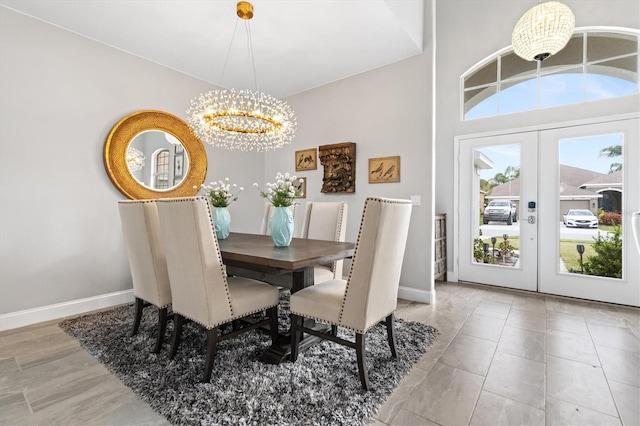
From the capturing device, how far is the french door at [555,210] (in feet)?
10.3

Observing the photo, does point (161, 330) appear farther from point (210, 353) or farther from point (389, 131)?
point (389, 131)

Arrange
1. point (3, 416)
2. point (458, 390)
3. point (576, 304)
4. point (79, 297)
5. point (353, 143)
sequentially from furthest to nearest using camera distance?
1. point (353, 143)
2. point (576, 304)
3. point (79, 297)
4. point (458, 390)
5. point (3, 416)

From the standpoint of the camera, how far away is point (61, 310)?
2.84 metres

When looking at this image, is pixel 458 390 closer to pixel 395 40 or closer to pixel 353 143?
pixel 353 143

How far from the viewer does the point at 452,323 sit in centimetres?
268

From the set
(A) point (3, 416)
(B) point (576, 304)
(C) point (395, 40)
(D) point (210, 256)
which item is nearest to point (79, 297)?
(A) point (3, 416)

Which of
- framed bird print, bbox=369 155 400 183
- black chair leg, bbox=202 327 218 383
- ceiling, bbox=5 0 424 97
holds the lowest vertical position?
black chair leg, bbox=202 327 218 383

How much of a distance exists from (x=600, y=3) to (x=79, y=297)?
20.6ft

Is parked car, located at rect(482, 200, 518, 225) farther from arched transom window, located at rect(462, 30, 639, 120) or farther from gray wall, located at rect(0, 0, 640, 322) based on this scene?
arched transom window, located at rect(462, 30, 639, 120)

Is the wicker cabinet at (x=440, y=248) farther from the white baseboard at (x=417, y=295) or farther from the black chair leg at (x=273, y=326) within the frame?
the black chair leg at (x=273, y=326)

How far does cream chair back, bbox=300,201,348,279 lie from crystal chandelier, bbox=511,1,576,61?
6.66 ft

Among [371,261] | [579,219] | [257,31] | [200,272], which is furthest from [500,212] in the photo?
[200,272]

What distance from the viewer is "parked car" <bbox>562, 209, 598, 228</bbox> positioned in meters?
3.30

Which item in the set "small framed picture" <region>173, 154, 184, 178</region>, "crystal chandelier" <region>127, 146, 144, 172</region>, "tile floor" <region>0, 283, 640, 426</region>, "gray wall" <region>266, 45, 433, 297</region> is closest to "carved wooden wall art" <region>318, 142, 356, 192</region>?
"gray wall" <region>266, 45, 433, 297</region>
